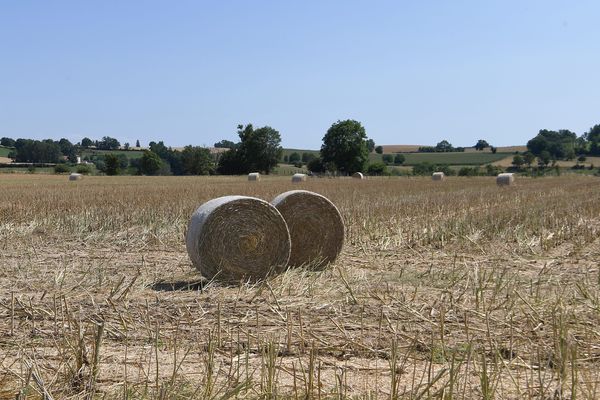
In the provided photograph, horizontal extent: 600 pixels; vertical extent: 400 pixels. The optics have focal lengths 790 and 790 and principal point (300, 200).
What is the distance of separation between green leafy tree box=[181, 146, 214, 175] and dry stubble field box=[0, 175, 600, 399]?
72.5m

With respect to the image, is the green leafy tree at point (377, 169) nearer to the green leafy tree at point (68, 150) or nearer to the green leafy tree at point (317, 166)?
the green leafy tree at point (317, 166)

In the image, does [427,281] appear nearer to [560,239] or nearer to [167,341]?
[167,341]

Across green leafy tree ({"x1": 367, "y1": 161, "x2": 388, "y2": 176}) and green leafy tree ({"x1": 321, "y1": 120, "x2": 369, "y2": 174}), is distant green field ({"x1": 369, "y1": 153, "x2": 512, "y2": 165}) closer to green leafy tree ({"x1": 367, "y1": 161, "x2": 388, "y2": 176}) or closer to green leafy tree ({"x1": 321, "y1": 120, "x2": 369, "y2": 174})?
green leafy tree ({"x1": 321, "y1": 120, "x2": 369, "y2": 174})

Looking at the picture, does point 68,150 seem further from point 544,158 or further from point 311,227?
point 311,227

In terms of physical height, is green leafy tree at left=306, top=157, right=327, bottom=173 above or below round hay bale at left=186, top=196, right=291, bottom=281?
below

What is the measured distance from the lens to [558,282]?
7801 millimetres

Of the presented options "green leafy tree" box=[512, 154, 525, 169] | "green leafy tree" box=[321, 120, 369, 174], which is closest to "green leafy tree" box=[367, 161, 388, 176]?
"green leafy tree" box=[321, 120, 369, 174]

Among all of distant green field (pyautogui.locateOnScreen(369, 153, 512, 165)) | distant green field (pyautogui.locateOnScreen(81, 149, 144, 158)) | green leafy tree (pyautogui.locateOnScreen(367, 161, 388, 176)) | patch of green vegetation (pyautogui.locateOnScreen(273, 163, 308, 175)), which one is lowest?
patch of green vegetation (pyautogui.locateOnScreen(273, 163, 308, 175))

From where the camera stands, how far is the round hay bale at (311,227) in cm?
970

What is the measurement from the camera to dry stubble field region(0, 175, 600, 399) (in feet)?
14.0

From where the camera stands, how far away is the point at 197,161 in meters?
85.1

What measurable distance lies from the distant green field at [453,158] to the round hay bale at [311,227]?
3188 inches

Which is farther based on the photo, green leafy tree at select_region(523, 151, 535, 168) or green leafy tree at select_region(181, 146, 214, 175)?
green leafy tree at select_region(523, 151, 535, 168)

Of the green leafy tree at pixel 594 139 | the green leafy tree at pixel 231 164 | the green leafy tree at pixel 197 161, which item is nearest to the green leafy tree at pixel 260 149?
the green leafy tree at pixel 231 164
